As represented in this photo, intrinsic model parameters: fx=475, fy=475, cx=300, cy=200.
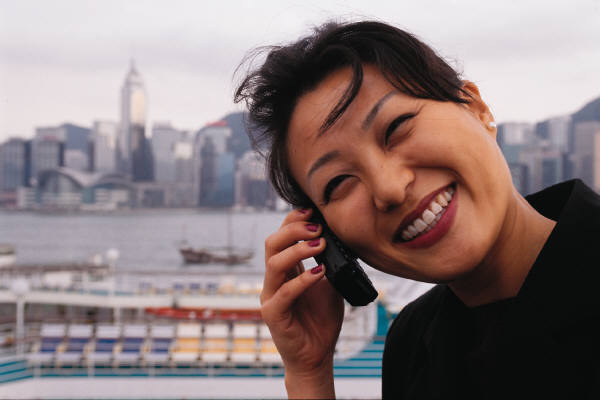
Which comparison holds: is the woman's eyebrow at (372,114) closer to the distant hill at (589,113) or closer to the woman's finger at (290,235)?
the woman's finger at (290,235)

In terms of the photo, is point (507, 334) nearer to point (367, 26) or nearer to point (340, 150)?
point (340, 150)

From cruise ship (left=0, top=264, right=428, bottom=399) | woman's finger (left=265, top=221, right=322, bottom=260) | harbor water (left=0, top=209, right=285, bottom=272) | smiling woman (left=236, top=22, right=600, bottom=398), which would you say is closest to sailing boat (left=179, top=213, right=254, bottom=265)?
harbor water (left=0, top=209, right=285, bottom=272)

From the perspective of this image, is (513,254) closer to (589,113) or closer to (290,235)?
(290,235)

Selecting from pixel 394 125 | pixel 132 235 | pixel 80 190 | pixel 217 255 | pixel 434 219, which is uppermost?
pixel 394 125

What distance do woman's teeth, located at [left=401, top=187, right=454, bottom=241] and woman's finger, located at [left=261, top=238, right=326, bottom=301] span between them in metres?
0.22

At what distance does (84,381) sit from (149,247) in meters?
38.6

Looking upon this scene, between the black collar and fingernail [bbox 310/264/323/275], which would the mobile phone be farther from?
the black collar

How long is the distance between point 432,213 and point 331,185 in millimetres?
147

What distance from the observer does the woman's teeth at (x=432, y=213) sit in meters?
0.62

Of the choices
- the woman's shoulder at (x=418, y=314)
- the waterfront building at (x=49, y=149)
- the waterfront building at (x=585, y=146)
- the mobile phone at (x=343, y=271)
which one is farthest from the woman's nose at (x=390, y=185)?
the waterfront building at (x=49, y=149)

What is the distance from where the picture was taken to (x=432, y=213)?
62 cm

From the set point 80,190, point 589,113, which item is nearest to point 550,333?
point 589,113

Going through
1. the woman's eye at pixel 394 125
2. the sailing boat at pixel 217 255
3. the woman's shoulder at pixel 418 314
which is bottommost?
the sailing boat at pixel 217 255

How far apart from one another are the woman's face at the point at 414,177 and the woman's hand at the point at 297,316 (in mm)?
170
